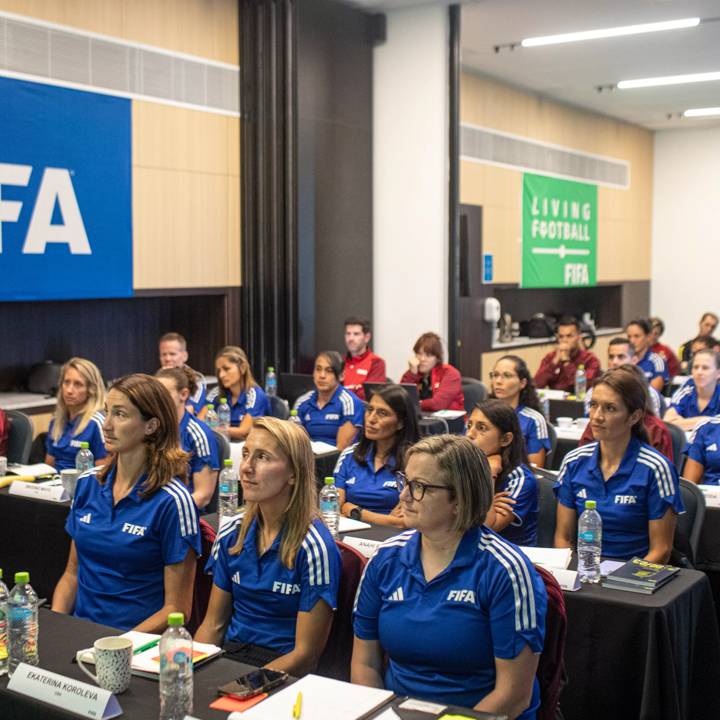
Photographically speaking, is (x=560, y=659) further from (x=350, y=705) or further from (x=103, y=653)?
(x=103, y=653)

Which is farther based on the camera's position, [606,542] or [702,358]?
[702,358]

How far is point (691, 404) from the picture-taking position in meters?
7.07

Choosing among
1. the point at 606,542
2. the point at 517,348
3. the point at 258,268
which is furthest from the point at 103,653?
the point at 517,348

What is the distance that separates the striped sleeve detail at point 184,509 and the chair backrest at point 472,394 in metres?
5.19

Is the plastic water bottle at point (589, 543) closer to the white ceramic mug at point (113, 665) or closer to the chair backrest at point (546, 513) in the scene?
the chair backrest at point (546, 513)

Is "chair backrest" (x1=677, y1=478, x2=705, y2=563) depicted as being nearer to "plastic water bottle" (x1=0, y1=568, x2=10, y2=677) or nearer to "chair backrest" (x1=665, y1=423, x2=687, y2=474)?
"chair backrest" (x1=665, y1=423, x2=687, y2=474)

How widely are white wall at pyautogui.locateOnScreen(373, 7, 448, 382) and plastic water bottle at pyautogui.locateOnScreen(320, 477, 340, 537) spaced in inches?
224

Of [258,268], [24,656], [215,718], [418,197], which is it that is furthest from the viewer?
[418,197]

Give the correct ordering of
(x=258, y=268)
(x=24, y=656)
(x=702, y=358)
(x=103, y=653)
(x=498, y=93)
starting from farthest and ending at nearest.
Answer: (x=498, y=93) < (x=258, y=268) < (x=702, y=358) < (x=24, y=656) < (x=103, y=653)

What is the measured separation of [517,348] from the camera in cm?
1325

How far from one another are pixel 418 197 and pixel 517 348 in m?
3.85

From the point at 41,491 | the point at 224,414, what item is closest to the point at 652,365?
the point at 224,414

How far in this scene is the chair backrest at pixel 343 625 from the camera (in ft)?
9.75

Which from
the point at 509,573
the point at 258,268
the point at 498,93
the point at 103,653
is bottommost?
the point at 103,653
